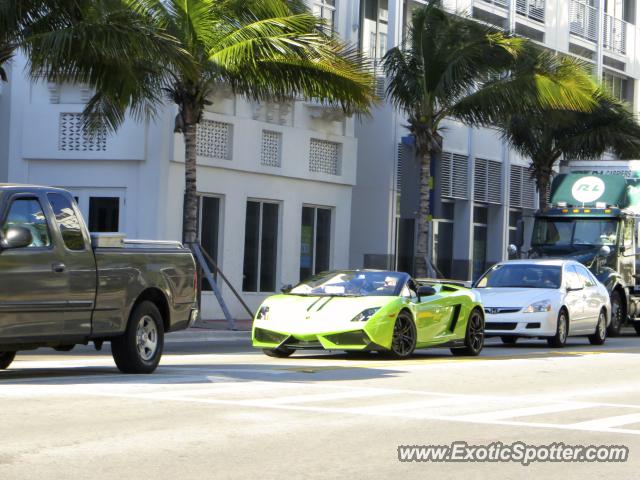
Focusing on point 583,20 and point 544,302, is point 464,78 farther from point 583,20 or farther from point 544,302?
point 583,20

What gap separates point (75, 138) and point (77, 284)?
55.9ft

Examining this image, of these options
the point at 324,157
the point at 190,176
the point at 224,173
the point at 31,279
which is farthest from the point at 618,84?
the point at 31,279

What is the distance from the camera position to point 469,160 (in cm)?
4356

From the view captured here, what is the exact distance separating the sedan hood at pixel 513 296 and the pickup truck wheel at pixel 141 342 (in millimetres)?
9498

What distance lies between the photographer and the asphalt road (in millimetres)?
8820

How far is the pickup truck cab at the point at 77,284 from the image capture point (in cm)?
1319

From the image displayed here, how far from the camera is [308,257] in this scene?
3588 cm

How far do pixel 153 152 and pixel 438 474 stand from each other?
72.6 feet

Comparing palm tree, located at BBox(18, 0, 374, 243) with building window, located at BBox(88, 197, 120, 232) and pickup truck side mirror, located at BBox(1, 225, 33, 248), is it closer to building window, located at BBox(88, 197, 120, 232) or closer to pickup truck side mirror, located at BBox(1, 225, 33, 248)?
building window, located at BBox(88, 197, 120, 232)

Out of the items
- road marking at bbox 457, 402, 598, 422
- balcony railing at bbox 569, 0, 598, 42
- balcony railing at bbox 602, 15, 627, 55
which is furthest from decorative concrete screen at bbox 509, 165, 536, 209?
road marking at bbox 457, 402, 598, 422

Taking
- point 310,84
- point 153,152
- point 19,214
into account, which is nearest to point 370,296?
point 19,214

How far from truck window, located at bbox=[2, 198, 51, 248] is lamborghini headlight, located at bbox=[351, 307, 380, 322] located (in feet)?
17.6

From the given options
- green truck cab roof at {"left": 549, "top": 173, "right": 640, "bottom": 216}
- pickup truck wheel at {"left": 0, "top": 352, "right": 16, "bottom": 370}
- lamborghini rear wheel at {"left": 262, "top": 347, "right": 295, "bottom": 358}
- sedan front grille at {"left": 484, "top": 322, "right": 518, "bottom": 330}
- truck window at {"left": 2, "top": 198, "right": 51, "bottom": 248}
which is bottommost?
lamborghini rear wheel at {"left": 262, "top": 347, "right": 295, "bottom": 358}

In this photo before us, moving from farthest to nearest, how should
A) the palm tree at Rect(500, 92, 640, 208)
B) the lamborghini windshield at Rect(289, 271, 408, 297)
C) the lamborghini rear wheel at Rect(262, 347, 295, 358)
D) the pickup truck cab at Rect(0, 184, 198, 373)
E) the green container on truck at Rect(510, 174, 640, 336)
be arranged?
the palm tree at Rect(500, 92, 640, 208)
the green container on truck at Rect(510, 174, 640, 336)
the lamborghini windshield at Rect(289, 271, 408, 297)
the lamborghini rear wheel at Rect(262, 347, 295, 358)
the pickup truck cab at Rect(0, 184, 198, 373)
